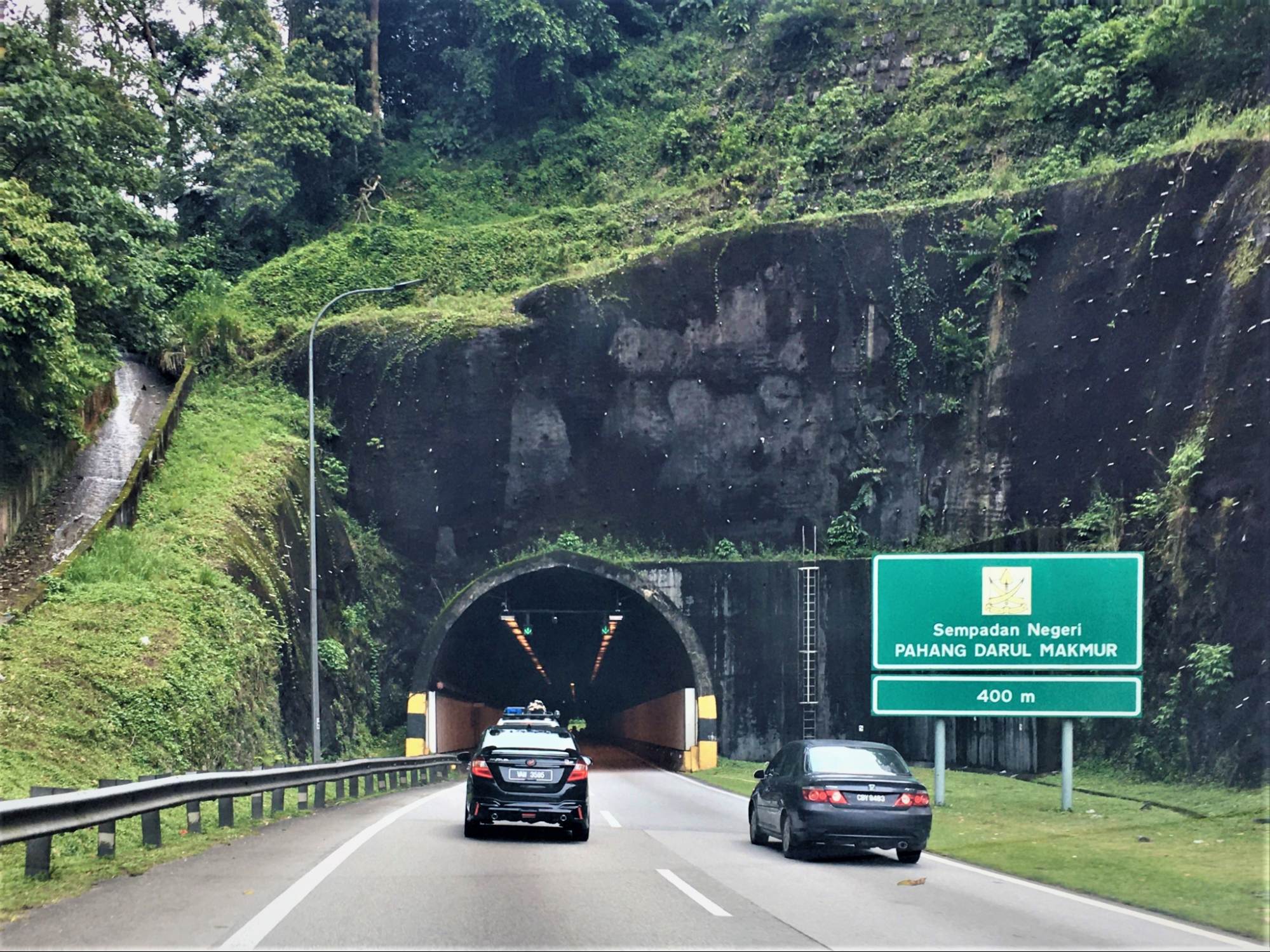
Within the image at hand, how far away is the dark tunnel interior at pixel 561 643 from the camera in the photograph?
1720 inches

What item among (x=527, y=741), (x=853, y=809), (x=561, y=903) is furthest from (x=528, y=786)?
(x=561, y=903)

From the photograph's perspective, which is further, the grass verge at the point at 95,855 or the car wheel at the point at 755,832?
the car wheel at the point at 755,832

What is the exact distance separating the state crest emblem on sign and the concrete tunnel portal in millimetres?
18190

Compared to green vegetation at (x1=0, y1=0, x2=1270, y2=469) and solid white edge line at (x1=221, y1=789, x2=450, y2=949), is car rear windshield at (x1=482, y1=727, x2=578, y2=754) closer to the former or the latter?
solid white edge line at (x1=221, y1=789, x2=450, y2=949)

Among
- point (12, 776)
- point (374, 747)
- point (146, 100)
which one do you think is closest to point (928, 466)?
point (374, 747)

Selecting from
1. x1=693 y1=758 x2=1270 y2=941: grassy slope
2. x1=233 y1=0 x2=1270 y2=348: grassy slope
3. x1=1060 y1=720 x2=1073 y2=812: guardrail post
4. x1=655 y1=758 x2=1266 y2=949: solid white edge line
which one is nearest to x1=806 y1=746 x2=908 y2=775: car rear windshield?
x1=655 y1=758 x2=1266 y2=949: solid white edge line

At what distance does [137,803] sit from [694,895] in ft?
18.9

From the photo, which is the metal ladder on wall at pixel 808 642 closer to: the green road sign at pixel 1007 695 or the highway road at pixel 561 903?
the green road sign at pixel 1007 695

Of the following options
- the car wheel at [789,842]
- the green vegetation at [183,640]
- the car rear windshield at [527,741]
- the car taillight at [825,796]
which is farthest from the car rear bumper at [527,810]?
the green vegetation at [183,640]

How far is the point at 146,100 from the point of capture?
5612 cm

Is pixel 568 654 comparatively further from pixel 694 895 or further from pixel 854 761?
pixel 694 895

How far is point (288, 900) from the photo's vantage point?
10.7 meters

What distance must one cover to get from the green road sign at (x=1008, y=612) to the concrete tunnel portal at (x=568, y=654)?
57.2 feet

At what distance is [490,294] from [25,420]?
64.8 ft
